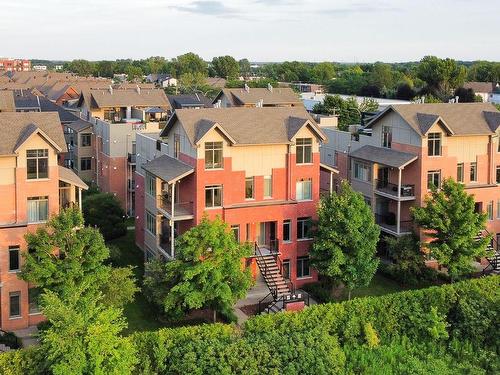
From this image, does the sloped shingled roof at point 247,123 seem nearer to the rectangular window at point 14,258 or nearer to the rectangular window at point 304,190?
the rectangular window at point 304,190

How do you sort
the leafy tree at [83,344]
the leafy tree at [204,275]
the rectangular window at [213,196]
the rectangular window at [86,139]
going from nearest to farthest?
the leafy tree at [83,344], the leafy tree at [204,275], the rectangular window at [213,196], the rectangular window at [86,139]

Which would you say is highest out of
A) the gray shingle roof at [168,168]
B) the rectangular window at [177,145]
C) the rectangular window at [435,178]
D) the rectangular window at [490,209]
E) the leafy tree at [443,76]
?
the leafy tree at [443,76]

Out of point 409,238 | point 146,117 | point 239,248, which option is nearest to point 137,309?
point 239,248

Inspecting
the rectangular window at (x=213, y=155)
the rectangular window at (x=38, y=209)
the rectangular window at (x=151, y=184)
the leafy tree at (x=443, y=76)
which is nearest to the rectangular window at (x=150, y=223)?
the rectangular window at (x=151, y=184)

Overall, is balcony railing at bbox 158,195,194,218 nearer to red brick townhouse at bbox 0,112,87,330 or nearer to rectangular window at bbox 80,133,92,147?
red brick townhouse at bbox 0,112,87,330

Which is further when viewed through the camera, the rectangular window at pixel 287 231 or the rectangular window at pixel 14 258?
the rectangular window at pixel 287 231
